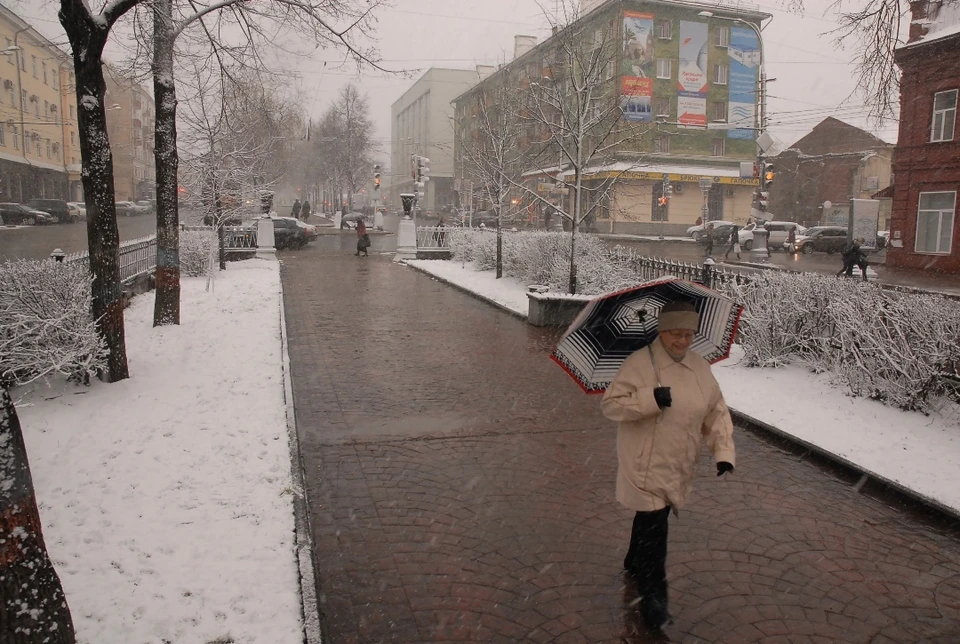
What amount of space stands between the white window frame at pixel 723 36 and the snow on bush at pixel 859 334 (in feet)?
158

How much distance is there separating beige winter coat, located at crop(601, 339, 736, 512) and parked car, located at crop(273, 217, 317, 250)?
3077cm

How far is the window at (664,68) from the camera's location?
50.9m

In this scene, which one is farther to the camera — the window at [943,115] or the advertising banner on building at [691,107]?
the advertising banner on building at [691,107]

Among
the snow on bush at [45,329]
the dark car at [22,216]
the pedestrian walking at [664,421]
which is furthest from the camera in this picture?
the dark car at [22,216]

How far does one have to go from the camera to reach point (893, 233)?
2833 cm

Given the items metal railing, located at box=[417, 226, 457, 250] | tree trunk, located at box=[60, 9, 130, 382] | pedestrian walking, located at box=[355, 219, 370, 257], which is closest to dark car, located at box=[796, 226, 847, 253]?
metal railing, located at box=[417, 226, 457, 250]

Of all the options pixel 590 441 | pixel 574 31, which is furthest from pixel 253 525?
pixel 574 31

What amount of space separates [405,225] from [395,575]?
25.3m

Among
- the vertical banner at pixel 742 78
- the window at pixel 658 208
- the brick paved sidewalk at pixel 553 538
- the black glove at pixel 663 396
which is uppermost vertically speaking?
the vertical banner at pixel 742 78

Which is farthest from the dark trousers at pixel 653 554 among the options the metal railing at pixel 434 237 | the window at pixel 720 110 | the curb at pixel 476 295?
the window at pixel 720 110

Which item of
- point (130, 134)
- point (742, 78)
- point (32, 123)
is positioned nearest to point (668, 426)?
point (130, 134)

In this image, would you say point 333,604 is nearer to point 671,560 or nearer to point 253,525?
point 253,525

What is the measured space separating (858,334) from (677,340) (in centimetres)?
511

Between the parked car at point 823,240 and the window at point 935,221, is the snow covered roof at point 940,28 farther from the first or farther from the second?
the parked car at point 823,240
